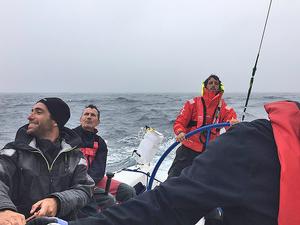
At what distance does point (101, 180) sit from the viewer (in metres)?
3.21

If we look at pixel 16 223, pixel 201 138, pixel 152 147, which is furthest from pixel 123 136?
pixel 16 223

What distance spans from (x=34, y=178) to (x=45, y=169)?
3.0 inches

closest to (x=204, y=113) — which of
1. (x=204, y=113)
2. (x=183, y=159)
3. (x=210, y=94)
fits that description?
(x=204, y=113)

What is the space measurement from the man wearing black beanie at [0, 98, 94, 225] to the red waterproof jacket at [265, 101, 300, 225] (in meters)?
1.14

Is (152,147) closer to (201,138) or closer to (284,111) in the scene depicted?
(201,138)

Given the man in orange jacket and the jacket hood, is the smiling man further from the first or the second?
the man in orange jacket

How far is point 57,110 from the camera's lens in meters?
2.13

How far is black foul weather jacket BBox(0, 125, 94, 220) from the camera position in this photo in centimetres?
177

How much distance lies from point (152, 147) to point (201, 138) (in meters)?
0.88

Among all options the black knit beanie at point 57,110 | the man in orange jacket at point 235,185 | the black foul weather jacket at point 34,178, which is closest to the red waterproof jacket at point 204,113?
the black knit beanie at point 57,110

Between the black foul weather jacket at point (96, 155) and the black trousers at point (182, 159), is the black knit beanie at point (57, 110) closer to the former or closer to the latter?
the black foul weather jacket at point (96, 155)

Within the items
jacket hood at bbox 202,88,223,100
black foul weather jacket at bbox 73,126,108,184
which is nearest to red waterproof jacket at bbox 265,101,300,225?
black foul weather jacket at bbox 73,126,108,184

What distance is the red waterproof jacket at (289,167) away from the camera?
72 centimetres

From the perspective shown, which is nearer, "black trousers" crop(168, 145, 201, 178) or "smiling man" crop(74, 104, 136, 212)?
"smiling man" crop(74, 104, 136, 212)
